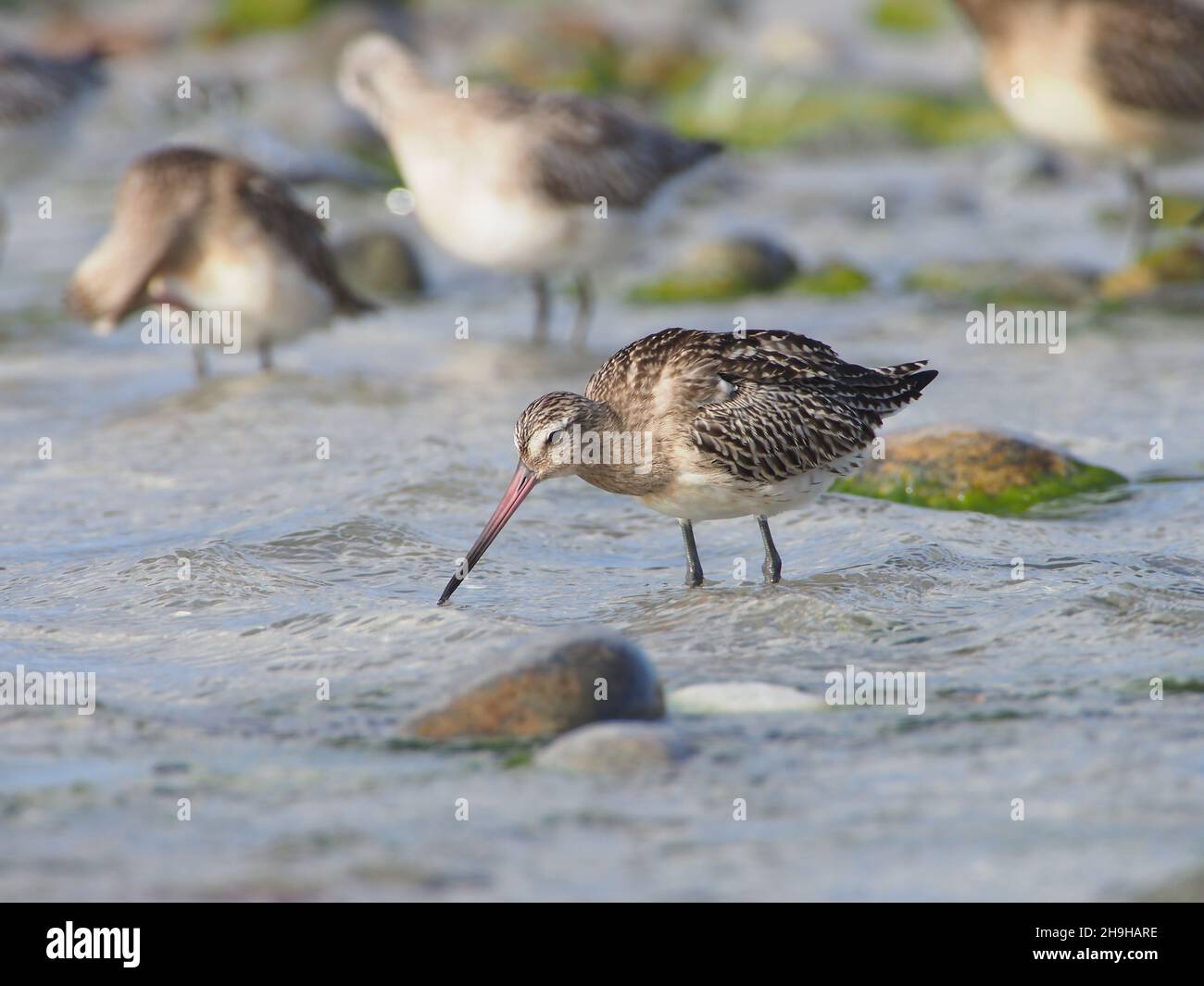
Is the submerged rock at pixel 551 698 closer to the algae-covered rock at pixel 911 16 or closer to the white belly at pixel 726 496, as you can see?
the white belly at pixel 726 496

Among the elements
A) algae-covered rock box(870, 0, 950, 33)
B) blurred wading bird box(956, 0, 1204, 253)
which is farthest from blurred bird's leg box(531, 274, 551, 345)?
algae-covered rock box(870, 0, 950, 33)

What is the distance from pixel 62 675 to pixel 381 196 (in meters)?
13.1

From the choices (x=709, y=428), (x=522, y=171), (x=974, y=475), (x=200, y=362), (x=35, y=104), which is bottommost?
(x=974, y=475)

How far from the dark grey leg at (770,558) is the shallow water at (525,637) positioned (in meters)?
0.12

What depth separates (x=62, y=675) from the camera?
6.37m

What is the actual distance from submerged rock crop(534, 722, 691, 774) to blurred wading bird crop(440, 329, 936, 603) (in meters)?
1.60

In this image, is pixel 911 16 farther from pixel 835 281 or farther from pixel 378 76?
pixel 378 76

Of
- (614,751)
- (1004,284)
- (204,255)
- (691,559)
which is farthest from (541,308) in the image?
(614,751)

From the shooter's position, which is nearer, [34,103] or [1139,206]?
[1139,206]

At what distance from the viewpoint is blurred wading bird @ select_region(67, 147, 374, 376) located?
1109 centimetres

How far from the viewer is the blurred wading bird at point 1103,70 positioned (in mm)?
13570

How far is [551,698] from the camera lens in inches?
223

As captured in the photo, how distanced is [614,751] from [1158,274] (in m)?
9.32
